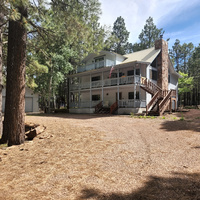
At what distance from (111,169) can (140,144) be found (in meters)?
2.40

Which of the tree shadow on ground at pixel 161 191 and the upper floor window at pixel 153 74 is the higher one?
the upper floor window at pixel 153 74

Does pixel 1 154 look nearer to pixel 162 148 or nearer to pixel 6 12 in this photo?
pixel 6 12

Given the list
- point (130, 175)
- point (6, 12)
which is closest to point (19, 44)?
point (6, 12)

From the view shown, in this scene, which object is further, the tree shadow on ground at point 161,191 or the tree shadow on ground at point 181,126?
the tree shadow on ground at point 181,126

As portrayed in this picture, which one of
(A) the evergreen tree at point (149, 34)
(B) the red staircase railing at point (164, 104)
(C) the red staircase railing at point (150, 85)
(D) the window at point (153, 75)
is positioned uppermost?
(A) the evergreen tree at point (149, 34)

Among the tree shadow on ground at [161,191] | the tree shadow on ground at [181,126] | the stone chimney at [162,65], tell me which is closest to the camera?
the tree shadow on ground at [161,191]

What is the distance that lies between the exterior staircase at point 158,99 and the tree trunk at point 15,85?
38.6ft

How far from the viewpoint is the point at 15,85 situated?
6.22 m

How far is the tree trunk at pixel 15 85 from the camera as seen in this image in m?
6.24

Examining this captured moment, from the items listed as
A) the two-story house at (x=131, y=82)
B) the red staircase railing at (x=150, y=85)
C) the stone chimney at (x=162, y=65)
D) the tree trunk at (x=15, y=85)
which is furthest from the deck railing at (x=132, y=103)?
the tree trunk at (x=15, y=85)

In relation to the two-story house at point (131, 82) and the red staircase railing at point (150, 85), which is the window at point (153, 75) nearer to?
the two-story house at point (131, 82)

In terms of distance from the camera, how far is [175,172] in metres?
3.43

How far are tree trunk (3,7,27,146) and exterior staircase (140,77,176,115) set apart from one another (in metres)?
11.8

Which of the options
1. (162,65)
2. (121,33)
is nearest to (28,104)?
(162,65)
